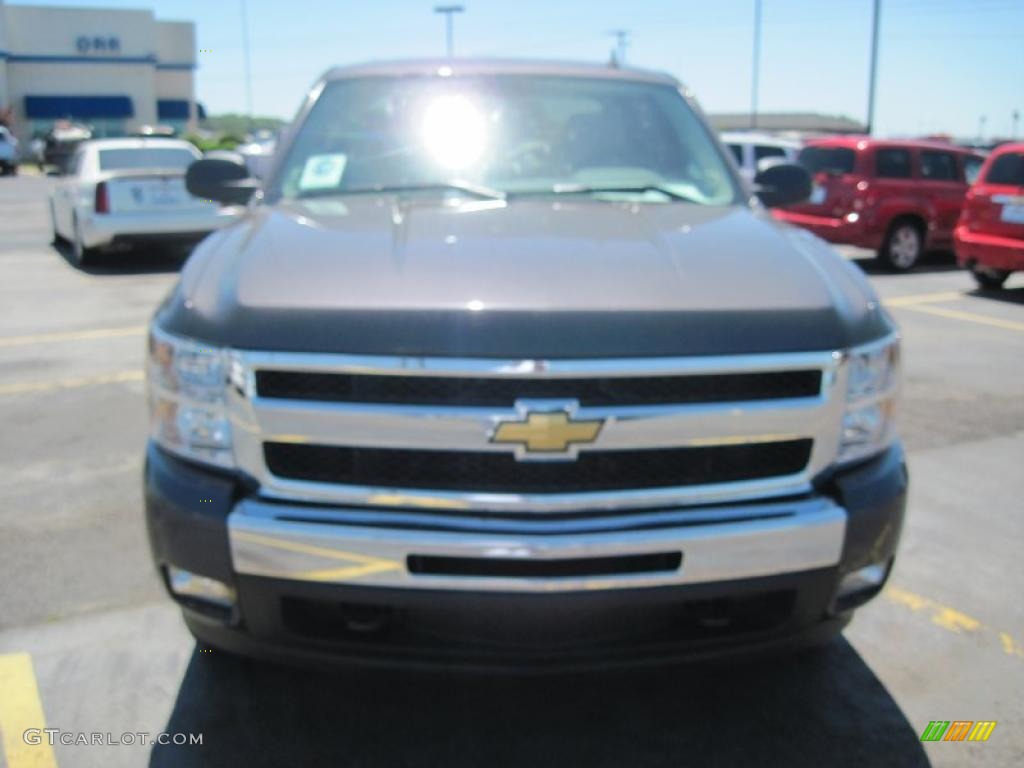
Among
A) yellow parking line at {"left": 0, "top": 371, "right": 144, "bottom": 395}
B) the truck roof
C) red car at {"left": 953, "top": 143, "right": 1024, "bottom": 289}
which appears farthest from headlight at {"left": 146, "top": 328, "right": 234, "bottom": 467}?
red car at {"left": 953, "top": 143, "right": 1024, "bottom": 289}

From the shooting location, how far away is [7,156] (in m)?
37.3

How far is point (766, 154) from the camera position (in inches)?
646

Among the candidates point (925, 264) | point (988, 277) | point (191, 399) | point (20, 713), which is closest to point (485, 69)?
point (191, 399)

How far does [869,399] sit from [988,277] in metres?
9.90

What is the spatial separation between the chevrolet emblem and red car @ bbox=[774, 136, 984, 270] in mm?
11452

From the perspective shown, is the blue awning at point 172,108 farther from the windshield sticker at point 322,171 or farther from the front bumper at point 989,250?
the windshield sticker at point 322,171

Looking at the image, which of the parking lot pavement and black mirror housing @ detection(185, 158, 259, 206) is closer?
the parking lot pavement

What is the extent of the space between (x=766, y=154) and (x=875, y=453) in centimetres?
1473

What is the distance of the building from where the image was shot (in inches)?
2205

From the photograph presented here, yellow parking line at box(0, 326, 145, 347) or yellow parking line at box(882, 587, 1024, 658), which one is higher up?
yellow parking line at box(882, 587, 1024, 658)

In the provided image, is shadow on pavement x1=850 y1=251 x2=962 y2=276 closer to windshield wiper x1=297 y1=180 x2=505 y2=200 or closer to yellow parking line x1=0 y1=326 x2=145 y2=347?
yellow parking line x1=0 y1=326 x2=145 y2=347

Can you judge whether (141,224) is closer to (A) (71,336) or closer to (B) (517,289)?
(A) (71,336)

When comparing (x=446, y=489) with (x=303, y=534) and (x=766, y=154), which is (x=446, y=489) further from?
(x=766, y=154)

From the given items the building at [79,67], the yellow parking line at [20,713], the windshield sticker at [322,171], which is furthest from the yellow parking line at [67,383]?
the building at [79,67]
